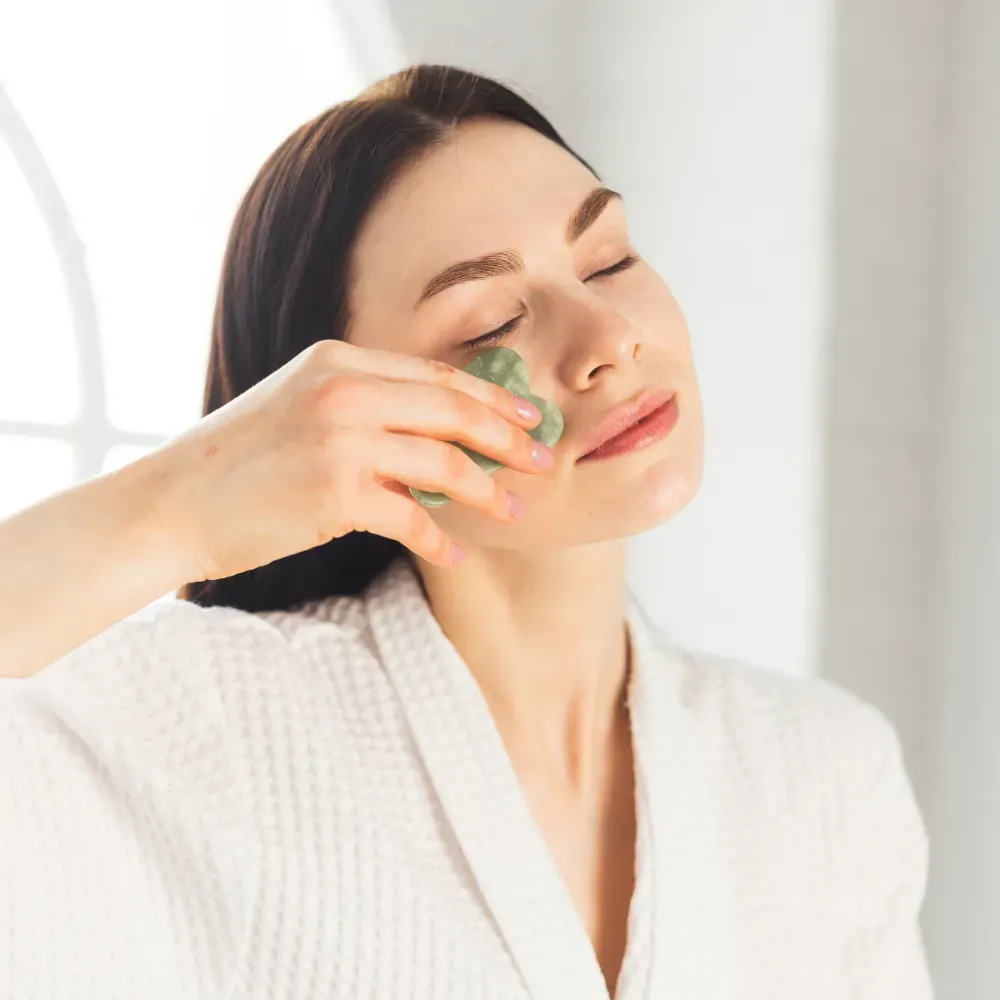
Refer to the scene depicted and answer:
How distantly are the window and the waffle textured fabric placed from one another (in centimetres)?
37

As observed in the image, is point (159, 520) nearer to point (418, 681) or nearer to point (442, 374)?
point (442, 374)

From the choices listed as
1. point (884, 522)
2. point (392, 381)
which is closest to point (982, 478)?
point (884, 522)

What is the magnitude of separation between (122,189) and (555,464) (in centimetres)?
64

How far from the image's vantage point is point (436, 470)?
690 millimetres

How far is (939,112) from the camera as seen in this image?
133cm

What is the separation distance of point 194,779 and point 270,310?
1.33 feet

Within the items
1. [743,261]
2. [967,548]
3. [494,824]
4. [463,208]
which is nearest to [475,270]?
[463,208]

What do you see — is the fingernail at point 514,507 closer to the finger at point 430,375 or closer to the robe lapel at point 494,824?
the finger at point 430,375

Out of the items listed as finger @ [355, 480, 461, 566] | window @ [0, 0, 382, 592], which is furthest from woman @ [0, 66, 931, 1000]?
window @ [0, 0, 382, 592]

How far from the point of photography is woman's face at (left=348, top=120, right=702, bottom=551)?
82 cm

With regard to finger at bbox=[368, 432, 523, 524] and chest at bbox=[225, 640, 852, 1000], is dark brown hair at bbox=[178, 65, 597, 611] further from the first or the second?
finger at bbox=[368, 432, 523, 524]

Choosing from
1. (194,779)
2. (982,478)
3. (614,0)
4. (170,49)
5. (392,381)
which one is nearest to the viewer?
(392,381)

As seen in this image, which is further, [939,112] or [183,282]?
[939,112]

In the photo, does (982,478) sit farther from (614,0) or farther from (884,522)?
(614,0)
